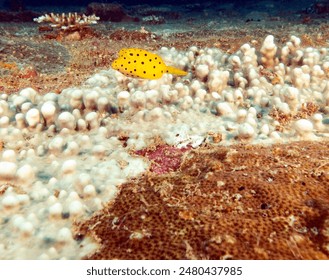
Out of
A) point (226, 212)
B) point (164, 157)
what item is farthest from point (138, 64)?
point (226, 212)

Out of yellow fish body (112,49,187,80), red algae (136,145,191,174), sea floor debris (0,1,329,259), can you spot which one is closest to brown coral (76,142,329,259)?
sea floor debris (0,1,329,259)

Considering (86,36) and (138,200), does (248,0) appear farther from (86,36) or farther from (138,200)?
(138,200)

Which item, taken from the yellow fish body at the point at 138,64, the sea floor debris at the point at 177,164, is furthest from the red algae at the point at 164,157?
the yellow fish body at the point at 138,64

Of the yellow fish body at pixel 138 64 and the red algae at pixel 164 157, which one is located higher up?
the yellow fish body at pixel 138 64

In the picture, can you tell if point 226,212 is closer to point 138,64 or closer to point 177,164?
point 177,164

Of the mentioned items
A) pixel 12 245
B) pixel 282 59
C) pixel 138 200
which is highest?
pixel 282 59

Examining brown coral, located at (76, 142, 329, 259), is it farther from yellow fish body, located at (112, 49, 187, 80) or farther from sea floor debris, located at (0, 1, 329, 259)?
yellow fish body, located at (112, 49, 187, 80)

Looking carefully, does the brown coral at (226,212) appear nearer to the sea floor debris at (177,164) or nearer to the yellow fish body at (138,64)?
the sea floor debris at (177,164)

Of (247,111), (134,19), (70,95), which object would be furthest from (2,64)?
(134,19)
